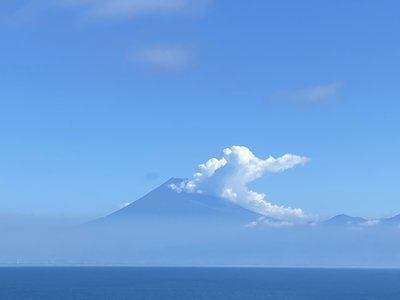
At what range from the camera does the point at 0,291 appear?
17138 cm

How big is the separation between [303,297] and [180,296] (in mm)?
31131

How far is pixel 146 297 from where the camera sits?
154m

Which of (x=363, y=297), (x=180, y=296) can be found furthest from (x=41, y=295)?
(x=363, y=297)

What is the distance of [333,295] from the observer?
170625mm

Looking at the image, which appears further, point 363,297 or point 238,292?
point 238,292

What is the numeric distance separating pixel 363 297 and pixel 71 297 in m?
72.3

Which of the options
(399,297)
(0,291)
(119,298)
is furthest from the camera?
(0,291)

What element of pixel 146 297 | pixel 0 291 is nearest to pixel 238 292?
pixel 146 297

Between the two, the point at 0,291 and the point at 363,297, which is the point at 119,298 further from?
the point at 363,297

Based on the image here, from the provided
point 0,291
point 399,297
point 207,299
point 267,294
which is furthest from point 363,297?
point 0,291

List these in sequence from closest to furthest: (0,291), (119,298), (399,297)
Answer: (119,298), (399,297), (0,291)

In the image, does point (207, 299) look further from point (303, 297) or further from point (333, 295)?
point (333, 295)

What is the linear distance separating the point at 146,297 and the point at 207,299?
48.1ft

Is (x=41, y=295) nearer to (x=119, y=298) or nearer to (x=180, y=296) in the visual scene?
(x=119, y=298)
